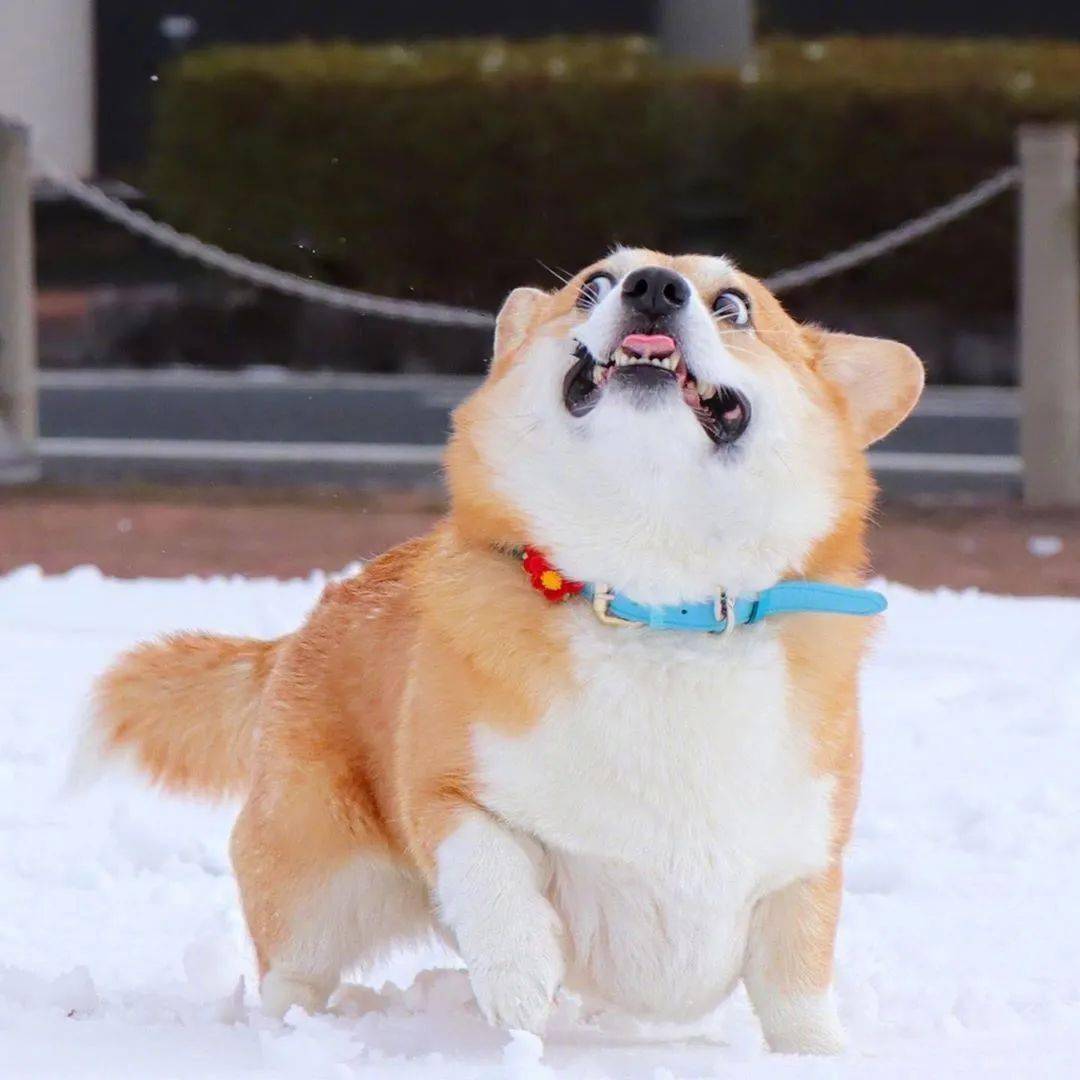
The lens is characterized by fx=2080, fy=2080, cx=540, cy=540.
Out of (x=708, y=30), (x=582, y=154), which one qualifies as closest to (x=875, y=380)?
(x=708, y=30)

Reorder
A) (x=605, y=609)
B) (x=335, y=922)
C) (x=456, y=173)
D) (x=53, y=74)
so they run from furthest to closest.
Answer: (x=53, y=74), (x=456, y=173), (x=335, y=922), (x=605, y=609)

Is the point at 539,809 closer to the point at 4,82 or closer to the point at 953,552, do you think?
the point at 953,552

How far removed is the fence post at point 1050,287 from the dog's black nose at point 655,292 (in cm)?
477

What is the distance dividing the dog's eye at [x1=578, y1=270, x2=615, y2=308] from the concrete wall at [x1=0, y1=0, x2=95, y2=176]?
931 cm

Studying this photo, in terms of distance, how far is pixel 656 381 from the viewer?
7.91 ft

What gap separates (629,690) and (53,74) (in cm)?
1087

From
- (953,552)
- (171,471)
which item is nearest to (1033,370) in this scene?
(953,552)

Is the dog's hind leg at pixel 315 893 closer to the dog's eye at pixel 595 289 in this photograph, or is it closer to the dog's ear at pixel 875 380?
the dog's eye at pixel 595 289

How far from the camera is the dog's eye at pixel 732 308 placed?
259cm

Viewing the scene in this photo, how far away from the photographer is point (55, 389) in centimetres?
1148

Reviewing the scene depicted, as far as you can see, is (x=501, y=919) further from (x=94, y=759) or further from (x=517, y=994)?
(x=94, y=759)

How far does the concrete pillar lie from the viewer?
435 inches

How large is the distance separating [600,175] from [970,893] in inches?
355

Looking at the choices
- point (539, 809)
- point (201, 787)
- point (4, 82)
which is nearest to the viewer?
point (539, 809)
